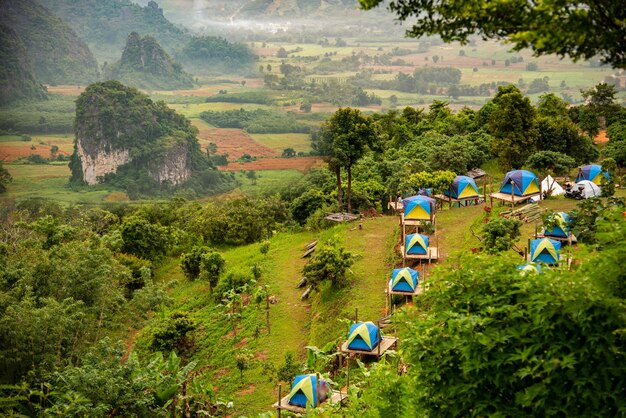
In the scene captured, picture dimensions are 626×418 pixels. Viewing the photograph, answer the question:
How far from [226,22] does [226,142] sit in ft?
283

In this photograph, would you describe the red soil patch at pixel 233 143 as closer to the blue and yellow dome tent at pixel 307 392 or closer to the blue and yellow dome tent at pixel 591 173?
the blue and yellow dome tent at pixel 591 173

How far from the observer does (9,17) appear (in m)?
109

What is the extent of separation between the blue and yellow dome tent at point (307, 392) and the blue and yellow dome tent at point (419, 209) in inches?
361

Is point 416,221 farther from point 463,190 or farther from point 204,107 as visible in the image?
point 204,107

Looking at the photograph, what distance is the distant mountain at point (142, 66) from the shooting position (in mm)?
118812

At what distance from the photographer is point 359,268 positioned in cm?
2041

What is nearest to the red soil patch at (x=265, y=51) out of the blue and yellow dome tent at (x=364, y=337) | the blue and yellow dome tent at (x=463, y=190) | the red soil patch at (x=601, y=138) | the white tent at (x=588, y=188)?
the red soil patch at (x=601, y=138)

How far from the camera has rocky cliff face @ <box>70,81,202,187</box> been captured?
79375mm

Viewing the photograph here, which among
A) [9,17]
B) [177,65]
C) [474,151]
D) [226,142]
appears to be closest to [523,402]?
[474,151]

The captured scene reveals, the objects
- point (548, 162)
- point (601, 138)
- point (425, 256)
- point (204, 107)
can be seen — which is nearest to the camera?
point (425, 256)

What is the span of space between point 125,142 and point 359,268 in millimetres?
65738

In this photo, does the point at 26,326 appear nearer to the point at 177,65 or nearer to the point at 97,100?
the point at 97,100

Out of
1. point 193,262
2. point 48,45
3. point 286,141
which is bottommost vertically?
point 286,141

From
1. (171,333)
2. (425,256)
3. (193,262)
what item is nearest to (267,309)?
(171,333)
